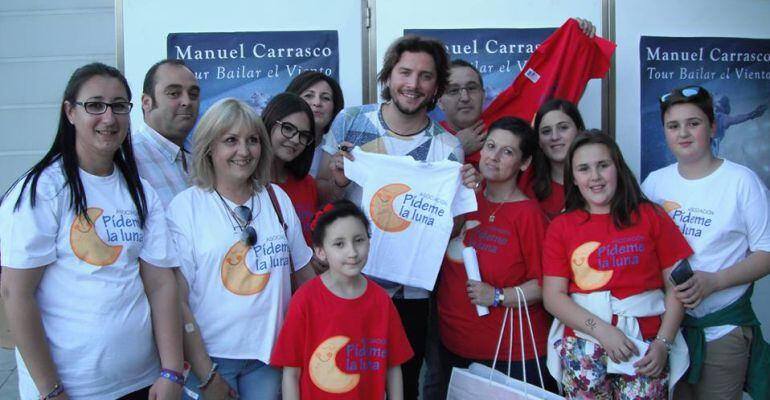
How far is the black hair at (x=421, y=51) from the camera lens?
3.36 metres

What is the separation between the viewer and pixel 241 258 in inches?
96.3

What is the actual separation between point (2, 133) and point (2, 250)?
4.91 meters

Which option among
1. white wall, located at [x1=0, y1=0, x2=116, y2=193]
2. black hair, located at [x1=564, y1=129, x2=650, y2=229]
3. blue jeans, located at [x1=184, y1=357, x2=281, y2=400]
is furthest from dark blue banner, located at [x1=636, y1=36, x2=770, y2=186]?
white wall, located at [x1=0, y1=0, x2=116, y2=193]

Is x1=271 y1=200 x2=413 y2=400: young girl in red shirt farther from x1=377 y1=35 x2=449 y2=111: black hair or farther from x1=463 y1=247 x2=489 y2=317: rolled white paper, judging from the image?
x1=377 y1=35 x2=449 y2=111: black hair

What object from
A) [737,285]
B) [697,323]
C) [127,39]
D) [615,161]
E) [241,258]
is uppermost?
[127,39]

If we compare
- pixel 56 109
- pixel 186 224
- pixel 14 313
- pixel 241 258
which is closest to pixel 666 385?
pixel 241 258

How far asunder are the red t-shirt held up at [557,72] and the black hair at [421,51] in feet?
2.24

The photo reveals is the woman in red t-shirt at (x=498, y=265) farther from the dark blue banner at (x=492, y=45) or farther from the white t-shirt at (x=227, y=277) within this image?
the dark blue banner at (x=492, y=45)

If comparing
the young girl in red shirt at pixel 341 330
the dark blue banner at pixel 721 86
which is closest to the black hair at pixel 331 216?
the young girl in red shirt at pixel 341 330

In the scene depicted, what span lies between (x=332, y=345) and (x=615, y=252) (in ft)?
4.18

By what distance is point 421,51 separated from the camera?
3352mm

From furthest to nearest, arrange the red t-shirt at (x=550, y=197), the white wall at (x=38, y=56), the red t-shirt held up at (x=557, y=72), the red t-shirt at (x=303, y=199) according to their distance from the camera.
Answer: the white wall at (x=38, y=56) < the red t-shirt held up at (x=557, y=72) < the red t-shirt at (x=550, y=197) < the red t-shirt at (x=303, y=199)

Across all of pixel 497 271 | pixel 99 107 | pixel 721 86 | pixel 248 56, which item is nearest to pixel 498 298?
pixel 497 271

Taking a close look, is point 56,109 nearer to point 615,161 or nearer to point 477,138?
point 477,138
